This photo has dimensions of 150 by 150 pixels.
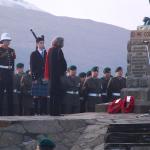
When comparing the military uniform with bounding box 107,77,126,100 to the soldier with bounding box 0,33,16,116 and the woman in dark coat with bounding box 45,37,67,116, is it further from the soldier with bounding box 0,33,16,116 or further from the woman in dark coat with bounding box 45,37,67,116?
the woman in dark coat with bounding box 45,37,67,116

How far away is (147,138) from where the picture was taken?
532 inches

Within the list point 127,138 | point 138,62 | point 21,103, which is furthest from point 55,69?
point 21,103

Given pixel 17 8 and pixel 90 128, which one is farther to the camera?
pixel 17 8

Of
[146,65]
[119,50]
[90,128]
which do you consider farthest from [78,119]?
[119,50]

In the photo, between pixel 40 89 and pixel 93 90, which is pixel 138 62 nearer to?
pixel 40 89

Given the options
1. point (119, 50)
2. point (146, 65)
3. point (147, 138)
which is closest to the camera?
point (147, 138)

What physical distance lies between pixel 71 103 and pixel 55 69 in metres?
5.41

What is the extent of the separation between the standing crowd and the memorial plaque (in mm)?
1675

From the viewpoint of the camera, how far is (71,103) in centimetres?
2141

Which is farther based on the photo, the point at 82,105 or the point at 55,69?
the point at 82,105

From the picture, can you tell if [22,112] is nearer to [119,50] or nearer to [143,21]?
[143,21]

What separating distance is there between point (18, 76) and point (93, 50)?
44.3 ft

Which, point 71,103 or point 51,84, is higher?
point 51,84

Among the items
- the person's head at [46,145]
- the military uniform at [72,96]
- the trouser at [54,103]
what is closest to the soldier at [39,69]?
the trouser at [54,103]
